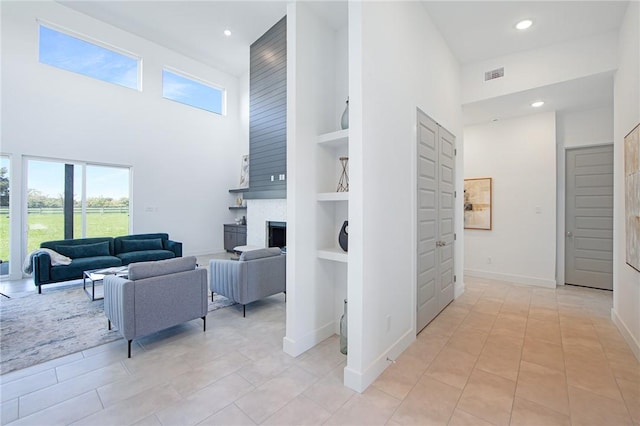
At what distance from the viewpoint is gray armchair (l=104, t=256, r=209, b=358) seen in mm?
2574

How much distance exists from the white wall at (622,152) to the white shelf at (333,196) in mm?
2782

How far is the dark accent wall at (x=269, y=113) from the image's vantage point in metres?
5.99

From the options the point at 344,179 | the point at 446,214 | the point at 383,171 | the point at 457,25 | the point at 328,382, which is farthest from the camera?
the point at 446,214

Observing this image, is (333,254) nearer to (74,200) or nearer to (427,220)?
(427,220)

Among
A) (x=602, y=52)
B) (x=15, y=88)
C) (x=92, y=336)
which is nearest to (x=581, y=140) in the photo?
(x=602, y=52)

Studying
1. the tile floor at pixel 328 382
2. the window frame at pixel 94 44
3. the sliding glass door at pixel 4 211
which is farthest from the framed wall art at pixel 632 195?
the sliding glass door at pixel 4 211

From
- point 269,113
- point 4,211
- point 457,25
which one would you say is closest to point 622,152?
point 457,25

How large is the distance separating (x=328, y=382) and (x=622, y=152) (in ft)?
12.7

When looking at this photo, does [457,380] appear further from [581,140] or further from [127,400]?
[581,140]

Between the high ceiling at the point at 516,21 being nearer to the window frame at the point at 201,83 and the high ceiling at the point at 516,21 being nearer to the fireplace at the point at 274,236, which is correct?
the fireplace at the point at 274,236

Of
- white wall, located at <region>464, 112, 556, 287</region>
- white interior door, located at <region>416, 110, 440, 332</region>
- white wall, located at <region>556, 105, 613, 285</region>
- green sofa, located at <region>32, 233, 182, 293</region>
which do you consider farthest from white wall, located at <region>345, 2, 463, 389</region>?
green sofa, located at <region>32, 233, 182, 293</region>

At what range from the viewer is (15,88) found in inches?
203

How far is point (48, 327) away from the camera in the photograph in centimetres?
315

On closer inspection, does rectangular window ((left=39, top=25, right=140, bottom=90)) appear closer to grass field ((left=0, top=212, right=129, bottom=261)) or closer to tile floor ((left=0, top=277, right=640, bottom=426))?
grass field ((left=0, top=212, right=129, bottom=261))
